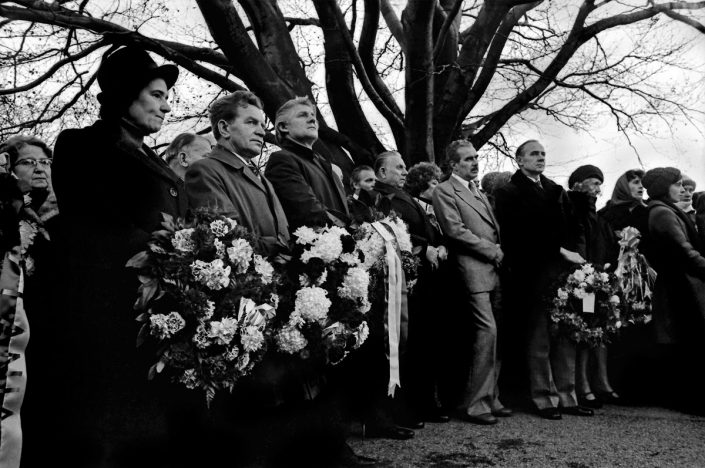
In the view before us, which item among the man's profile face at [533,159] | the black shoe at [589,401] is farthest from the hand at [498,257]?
the black shoe at [589,401]

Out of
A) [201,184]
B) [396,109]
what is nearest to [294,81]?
[396,109]

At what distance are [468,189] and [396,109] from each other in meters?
4.36

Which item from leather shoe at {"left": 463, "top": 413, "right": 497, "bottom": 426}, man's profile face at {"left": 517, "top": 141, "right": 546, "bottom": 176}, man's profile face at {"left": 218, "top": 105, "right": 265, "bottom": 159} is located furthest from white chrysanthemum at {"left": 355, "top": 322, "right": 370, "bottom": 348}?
man's profile face at {"left": 517, "top": 141, "right": 546, "bottom": 176}

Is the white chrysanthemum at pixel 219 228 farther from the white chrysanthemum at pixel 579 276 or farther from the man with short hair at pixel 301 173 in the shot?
the white chrysanthemum at pixel 579 276

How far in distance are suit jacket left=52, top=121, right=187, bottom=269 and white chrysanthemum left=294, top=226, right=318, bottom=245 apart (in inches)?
27.2

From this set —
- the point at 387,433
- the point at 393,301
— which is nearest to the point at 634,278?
the point at 387,433

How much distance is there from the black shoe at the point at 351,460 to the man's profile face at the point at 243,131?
181 cm

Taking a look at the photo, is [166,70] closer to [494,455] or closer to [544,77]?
[494,455]

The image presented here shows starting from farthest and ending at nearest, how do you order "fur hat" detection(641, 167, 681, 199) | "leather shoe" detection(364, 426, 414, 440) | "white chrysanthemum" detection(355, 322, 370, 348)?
"fur hat" detection(641, 167, 681, 199), "leather shoe" detection(364, 426, 414, 440), "white chrysanthemum" detection(355, 322, 370, 348)

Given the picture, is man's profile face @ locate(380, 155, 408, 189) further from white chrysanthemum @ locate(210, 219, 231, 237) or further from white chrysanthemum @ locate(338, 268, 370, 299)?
white chrysanthemum @ locate(210, 219, 231, 237)

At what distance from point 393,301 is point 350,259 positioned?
671 mm

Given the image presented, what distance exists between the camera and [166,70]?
380 centimetres

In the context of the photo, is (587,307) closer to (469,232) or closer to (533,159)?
(469,232)

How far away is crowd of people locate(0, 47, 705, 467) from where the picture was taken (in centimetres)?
328
